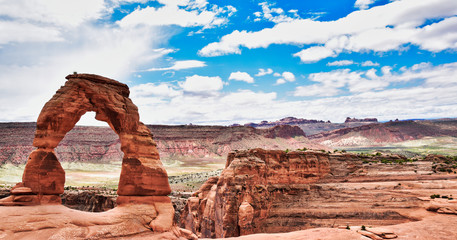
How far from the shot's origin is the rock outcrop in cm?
2133

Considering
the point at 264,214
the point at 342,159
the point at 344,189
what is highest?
the point at 342,159

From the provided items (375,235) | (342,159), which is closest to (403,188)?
(342,159)

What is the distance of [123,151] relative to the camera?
23.3 m

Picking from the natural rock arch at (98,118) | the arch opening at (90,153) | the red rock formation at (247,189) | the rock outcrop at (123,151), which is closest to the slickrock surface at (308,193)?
the red rock formation at (247,189)

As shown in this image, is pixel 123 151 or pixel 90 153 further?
pixel 90 153

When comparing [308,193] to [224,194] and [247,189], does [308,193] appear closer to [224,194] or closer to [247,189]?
[247,189]

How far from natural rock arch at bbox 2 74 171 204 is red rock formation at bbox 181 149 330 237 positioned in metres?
15.0

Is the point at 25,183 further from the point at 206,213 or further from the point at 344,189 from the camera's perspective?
the point at 344,189

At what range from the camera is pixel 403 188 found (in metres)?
43.1

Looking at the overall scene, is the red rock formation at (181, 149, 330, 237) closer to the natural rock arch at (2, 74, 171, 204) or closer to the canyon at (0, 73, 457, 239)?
the canyon at (0, 73, 457, 239)

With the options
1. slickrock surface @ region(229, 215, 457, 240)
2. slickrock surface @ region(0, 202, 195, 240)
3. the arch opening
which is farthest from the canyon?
the arch opening

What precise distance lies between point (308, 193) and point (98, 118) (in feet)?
106

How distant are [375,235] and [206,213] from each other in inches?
779

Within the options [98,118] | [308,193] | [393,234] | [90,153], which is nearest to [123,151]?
[98,118]
